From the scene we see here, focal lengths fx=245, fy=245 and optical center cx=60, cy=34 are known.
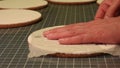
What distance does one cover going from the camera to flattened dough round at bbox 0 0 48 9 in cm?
142

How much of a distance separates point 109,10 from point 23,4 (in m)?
0.64

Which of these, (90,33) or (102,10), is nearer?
(90,33)

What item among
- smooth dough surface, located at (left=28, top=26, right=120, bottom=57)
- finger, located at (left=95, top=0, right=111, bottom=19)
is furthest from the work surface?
finger, located at (left=95, top=0, right=111, bottom=19)

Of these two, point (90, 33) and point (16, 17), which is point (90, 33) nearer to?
point (90, 33)

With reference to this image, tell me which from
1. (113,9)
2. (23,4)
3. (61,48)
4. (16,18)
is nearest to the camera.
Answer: (61,48)

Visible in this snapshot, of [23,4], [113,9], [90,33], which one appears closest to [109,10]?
[113,9]

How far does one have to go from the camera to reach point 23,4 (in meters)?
1.48

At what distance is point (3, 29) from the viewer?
1.08 m

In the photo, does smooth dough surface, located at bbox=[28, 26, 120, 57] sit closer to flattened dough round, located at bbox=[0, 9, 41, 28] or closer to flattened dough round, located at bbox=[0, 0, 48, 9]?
flattened dough round, located at bbox=[0, 9, 41, 28]

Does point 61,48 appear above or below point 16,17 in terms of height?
above

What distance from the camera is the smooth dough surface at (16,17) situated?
111cm

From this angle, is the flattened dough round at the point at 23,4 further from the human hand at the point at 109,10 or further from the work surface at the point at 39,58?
the human hand at the point at 109,10

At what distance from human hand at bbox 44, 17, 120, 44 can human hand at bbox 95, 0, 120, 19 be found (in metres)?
0.14

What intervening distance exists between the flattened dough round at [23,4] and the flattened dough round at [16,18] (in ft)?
0.50
